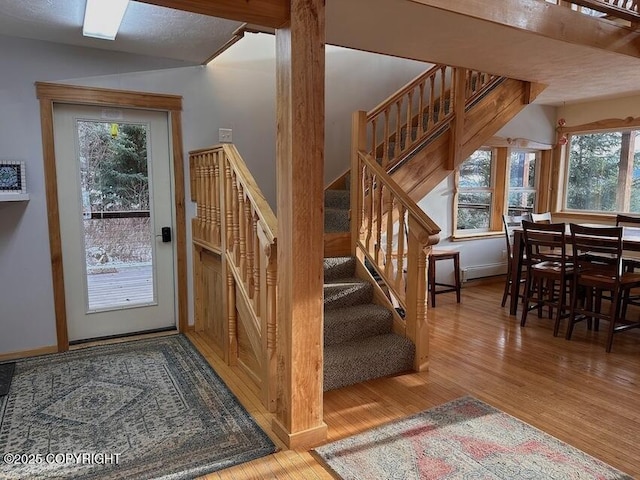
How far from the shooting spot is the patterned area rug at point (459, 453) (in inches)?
84.0

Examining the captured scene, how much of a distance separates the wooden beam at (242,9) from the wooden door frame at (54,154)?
1915mm

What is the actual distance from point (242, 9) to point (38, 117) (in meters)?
2.22

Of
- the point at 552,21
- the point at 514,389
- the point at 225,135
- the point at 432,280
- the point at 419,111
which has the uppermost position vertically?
the point at 552,21

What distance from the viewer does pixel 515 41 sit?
10.5ft

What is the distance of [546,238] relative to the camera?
4070mm

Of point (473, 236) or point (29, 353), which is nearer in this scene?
point (29, 353)

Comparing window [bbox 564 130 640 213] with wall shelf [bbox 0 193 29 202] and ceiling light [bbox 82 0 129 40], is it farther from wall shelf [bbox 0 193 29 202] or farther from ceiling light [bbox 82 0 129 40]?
wall shelf [bbox 0 193 29 202]

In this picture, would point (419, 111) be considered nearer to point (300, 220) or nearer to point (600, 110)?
point (300, 220)

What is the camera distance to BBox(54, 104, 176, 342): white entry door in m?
3.69

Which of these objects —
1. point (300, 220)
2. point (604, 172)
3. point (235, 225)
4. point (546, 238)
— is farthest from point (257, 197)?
point (604, 172)

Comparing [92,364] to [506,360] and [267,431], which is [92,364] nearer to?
[267,431]

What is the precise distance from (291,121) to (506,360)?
8.43 feet

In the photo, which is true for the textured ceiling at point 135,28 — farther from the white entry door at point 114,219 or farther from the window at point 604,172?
the window at point 604,172

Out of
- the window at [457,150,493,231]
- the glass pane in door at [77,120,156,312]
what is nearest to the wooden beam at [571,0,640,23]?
the window at [457,150,493,231]
